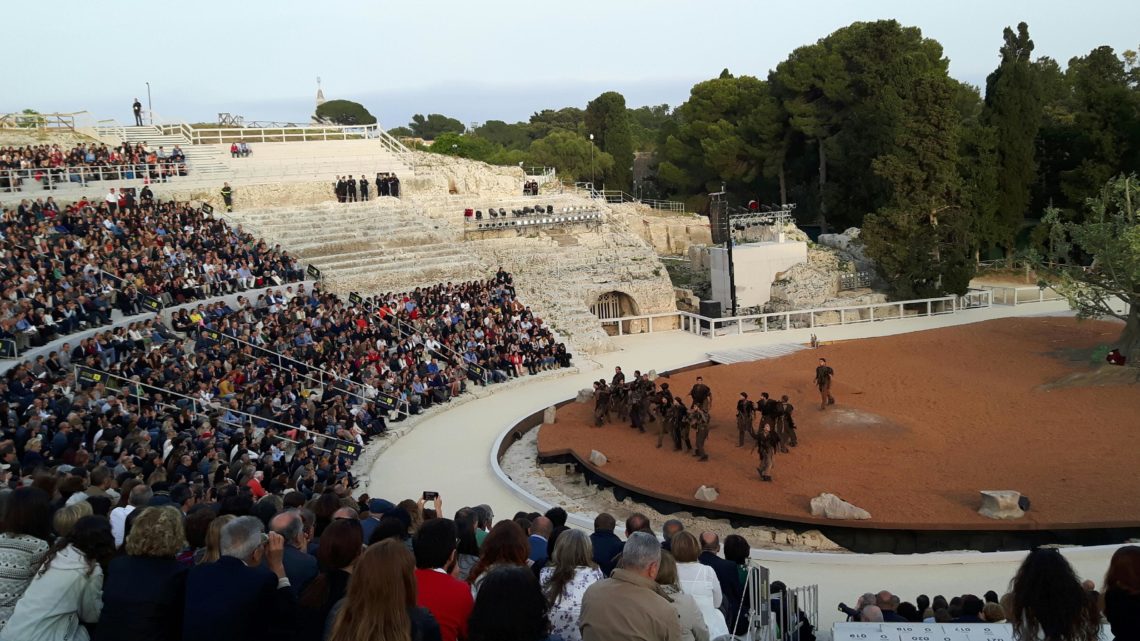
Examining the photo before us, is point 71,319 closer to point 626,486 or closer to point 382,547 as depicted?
point 626,486

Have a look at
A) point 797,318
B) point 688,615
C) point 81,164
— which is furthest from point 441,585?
point 81,164

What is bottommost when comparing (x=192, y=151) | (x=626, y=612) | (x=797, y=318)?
(x=797, y=318)

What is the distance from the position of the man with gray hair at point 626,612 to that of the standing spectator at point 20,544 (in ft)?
11.7

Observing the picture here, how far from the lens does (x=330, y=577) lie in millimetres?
5359

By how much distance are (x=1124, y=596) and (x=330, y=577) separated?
4527 mm

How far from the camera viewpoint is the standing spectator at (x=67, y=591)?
545 centimetres

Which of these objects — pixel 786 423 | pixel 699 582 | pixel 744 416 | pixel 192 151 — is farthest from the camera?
pixel 192 151

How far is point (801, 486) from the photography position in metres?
17.1

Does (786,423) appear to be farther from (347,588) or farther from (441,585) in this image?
(347,588)

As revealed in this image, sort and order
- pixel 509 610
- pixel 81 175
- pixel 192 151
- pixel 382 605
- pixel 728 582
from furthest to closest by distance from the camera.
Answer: pixel 192 151 < pixel 81 175 < pixel 728 582 < pixel 509 610 < pixel 382 605

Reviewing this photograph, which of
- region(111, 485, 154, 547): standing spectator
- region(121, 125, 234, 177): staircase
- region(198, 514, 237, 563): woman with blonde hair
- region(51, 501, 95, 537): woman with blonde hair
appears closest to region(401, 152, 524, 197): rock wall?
region(121, 125, 234, 177): staircase

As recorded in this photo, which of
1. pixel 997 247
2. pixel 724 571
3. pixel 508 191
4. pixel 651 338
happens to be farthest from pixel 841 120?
pixel 724 571

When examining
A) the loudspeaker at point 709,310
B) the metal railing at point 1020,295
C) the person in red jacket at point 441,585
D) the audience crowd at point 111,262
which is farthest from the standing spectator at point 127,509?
the metal railing at point 1020,295

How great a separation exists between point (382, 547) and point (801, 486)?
13.6 meters
